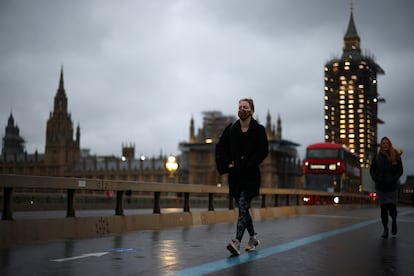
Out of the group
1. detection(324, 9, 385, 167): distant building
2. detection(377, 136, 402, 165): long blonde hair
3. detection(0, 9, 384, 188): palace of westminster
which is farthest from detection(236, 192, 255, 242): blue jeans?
detection(324, 9, 385, 167): distant building

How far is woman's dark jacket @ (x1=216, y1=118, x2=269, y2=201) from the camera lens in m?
7.29

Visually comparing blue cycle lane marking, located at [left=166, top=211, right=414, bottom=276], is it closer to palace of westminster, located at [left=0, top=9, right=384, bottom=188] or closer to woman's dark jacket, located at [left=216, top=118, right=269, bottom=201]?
woman's dark jacket, located at [left=216, top=118, right=269, bottom=201]

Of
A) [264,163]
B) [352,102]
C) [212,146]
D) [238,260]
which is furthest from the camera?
[352,102]

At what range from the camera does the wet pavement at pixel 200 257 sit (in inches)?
216

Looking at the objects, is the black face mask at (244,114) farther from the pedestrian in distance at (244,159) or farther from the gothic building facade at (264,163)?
the gothic building facade at (264,163)

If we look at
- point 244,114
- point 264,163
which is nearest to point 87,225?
point 244,114

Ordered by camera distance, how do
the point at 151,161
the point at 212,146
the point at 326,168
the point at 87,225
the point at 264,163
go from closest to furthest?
the point at 87,225 < the point at 326,168 < the point at 264,163 < the point at 212,146 < the point at 151,161

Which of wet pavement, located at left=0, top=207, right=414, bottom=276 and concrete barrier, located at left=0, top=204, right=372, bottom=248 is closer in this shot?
wet pavement, located at left=0, top=207, right=414, bottom=276

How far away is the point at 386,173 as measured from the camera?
10.6m

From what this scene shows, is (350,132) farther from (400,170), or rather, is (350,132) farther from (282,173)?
(400,170)

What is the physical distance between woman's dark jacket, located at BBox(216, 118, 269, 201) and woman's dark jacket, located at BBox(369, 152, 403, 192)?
4.02 metres

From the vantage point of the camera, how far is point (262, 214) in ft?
60.8

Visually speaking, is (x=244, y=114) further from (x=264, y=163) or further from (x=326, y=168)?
(x=264, y=163)

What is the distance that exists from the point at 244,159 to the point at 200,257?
1.44 meters
